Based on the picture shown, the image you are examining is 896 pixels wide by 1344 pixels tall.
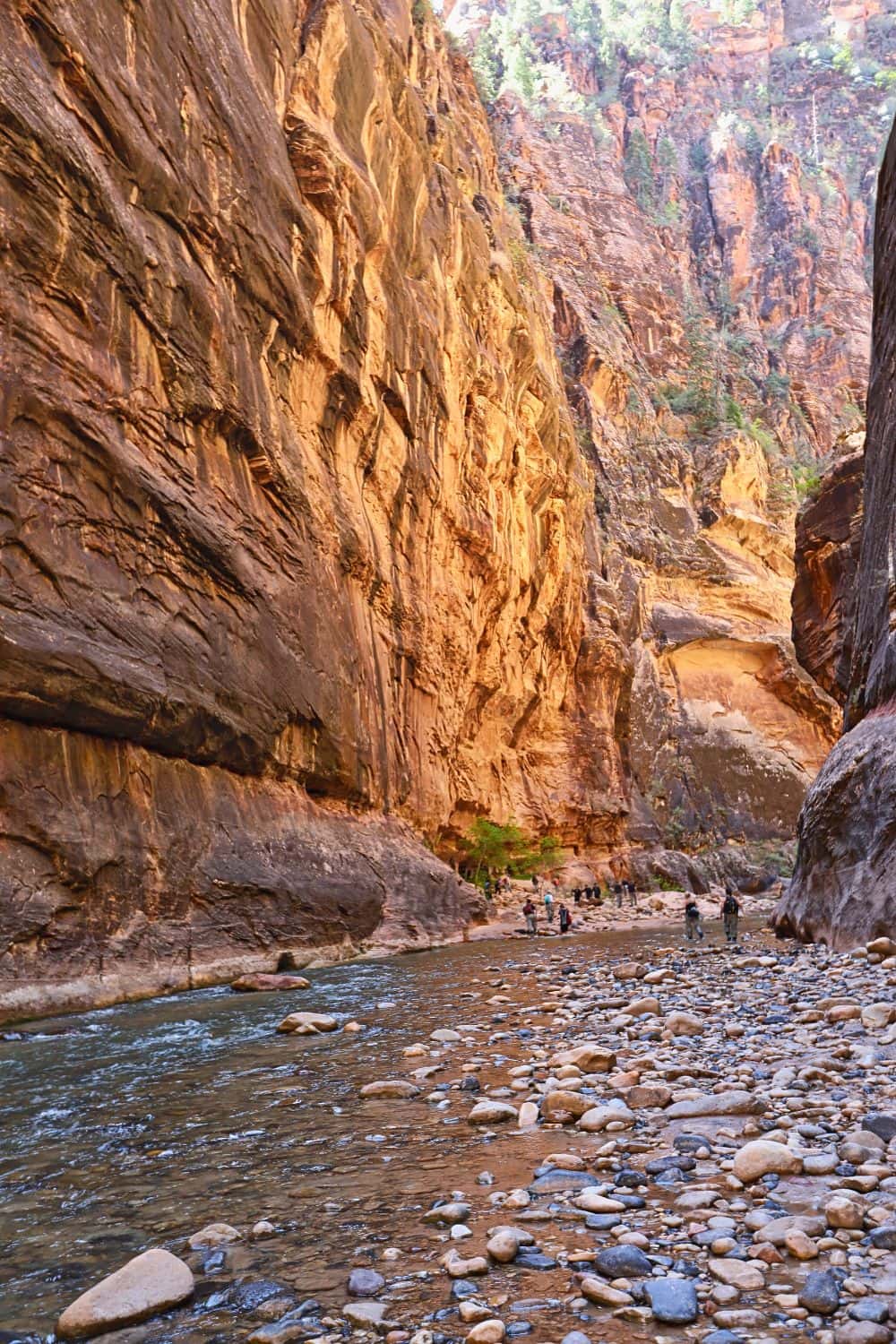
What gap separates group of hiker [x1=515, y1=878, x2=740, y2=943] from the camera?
746 inches

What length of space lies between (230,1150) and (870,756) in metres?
11.7

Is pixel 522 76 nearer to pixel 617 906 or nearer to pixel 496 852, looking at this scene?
pixel 496 852

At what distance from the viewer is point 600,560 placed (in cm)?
5475

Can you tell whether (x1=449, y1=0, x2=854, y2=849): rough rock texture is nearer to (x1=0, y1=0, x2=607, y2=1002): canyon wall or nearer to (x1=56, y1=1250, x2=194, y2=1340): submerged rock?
(x1=0, y1=0, x2=607, y2=1002): canyon wall

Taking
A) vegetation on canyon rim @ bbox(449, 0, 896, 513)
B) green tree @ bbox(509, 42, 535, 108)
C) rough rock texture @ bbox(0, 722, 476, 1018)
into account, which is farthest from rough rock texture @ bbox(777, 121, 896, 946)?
Answer: green tree @ bbox(509, 42, 535, 108)

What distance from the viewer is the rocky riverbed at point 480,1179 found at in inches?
126

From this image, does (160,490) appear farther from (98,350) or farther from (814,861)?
(814,861)

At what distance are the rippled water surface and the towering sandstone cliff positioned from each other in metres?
4.13

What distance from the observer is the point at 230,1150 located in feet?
17.6

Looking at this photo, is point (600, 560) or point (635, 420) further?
point (635, 420)

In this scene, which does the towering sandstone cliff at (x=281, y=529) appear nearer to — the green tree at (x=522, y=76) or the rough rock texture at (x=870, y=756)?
the rough rock texture at (x=870, y=756)

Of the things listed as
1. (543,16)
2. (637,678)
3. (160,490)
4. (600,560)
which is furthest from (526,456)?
(543,16)

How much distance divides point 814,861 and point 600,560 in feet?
134

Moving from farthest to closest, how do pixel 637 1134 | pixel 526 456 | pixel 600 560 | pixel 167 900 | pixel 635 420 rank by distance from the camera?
pixel 635 420 → pixel 600 560 → pixel 526 456 → pixel 167 900 → pixel 637 1134
